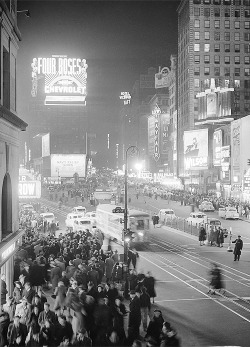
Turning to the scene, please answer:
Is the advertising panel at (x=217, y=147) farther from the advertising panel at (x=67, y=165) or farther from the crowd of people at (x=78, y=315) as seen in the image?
the crowd of people at (x=78, y=315)

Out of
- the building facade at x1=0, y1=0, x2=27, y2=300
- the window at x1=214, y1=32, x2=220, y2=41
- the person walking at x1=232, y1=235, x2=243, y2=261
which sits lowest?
the person walking at x1=232, y1=235, x2=243, y2=261

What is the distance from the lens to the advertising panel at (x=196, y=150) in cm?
10550

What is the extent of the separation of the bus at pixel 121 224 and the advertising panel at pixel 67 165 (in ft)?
405

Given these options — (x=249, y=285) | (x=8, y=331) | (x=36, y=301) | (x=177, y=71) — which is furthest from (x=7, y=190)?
(x=177, y=71)

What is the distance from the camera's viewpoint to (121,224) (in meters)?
35.6

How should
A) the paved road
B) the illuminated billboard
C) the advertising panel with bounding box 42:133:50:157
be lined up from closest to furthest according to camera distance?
the paved road → the illuminated billboard → the advertising panel with bounding box 42:133:50:157

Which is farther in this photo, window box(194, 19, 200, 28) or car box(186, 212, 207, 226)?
window box(194, 19, 200, 28)

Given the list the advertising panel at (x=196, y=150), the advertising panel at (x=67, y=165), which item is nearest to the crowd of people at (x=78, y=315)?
the advertising panel at (x=196, y=150)

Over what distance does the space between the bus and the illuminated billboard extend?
70129 mm

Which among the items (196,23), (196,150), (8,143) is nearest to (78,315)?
(8,143)

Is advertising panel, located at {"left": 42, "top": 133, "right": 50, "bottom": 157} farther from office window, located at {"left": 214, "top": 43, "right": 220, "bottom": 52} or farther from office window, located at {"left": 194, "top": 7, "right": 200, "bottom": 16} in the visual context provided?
office window, located at {"left": 194, "top": 7, "right": 200, "bottom": 16}

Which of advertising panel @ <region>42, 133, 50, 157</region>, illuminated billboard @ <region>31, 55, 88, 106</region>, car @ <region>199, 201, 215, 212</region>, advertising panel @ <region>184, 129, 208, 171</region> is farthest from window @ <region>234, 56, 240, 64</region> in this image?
advertising panel @ <region>42, 133, 50, 157</region>

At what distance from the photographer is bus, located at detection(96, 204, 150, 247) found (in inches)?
1432

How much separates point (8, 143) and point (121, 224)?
19237mm
